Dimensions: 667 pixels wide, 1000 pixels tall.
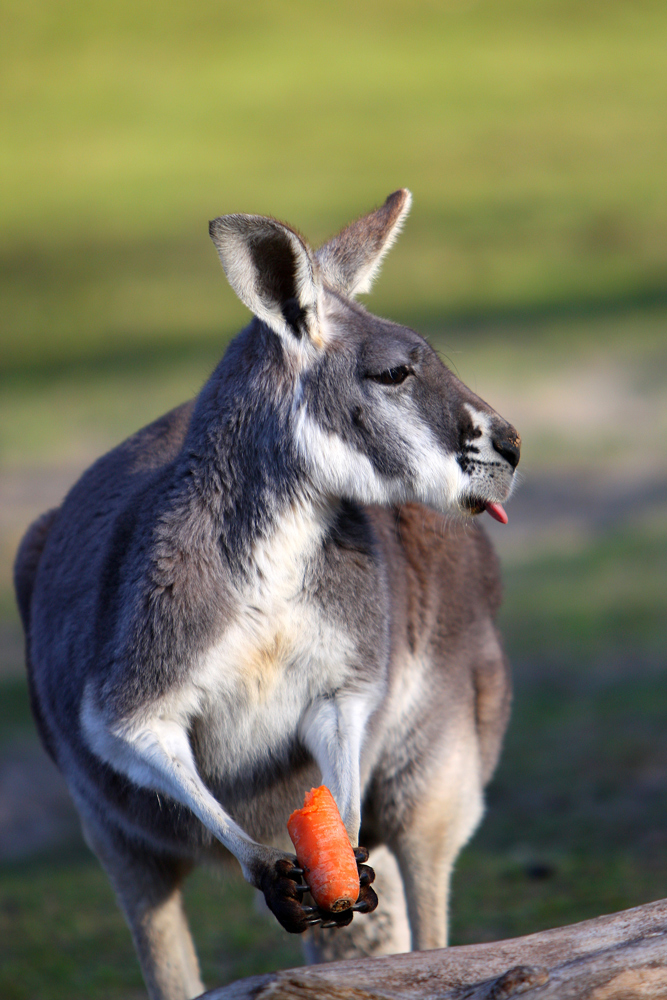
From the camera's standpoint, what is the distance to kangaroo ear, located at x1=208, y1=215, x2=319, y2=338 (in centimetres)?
276

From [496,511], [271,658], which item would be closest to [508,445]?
[496,511]

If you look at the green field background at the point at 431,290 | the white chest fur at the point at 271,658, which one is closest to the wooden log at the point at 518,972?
the white chest fur at the point at 271,658

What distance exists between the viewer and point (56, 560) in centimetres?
358

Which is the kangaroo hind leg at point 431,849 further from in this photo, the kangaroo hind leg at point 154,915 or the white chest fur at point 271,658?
the white chest fur at point 271,658

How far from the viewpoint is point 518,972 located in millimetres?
2324

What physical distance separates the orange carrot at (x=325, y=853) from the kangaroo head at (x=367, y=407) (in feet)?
2.53

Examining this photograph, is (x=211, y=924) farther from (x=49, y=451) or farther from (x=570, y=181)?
(x=570, y=181)

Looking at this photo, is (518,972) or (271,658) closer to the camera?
(518,972)

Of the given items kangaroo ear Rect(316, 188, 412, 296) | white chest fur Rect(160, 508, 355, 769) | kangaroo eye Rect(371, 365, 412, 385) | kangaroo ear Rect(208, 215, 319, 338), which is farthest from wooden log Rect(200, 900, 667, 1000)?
kangaroo ear Rect(316, 188, 412, 296)

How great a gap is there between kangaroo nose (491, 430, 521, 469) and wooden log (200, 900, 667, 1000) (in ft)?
3.57

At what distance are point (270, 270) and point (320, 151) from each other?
2256cm

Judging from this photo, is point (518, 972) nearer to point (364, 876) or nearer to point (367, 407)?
point (364, 876)

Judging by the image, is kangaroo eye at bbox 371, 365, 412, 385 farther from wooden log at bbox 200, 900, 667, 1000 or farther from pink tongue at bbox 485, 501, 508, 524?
wooden log at bbox 200, 900, 667, 1000

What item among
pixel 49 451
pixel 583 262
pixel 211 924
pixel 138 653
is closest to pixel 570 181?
pixel 583 262
